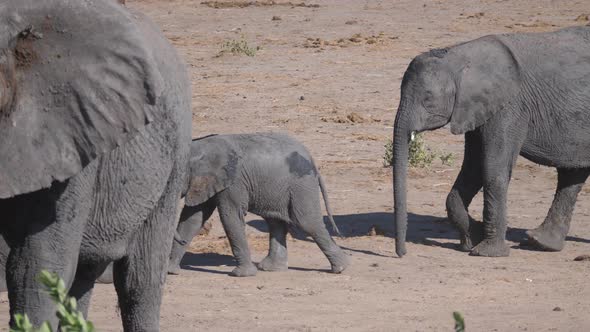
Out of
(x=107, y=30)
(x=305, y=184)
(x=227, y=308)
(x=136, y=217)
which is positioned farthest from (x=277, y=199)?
(x=107, y=30)

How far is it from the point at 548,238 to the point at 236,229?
1.94 m

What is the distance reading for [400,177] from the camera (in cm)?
857

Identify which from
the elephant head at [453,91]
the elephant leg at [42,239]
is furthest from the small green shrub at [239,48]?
the elephant leg at [42,239]

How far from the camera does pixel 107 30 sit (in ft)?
13.7

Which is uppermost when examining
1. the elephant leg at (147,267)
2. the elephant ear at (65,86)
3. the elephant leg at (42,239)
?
the elephant ear at (65,86)

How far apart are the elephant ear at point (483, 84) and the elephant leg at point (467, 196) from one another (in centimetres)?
20

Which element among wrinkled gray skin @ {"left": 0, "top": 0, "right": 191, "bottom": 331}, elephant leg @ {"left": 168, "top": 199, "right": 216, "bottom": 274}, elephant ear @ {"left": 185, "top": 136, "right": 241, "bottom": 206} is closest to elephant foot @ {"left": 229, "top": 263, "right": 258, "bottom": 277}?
elephant leg @ {"left": 168, "top": 199, "right": 216, "bottom": 274}

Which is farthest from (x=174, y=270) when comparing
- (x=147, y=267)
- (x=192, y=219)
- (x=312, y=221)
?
(x=147, y=267)

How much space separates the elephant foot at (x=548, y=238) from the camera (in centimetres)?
884

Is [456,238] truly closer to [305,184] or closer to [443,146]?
[305,184]

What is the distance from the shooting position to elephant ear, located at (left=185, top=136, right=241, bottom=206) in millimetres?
8125

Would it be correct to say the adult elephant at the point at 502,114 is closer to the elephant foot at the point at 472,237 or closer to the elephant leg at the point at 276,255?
the elephant foot at the point at 472,237

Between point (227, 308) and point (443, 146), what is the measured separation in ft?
15.5

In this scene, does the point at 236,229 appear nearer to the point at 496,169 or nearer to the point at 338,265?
the point at 338,265
